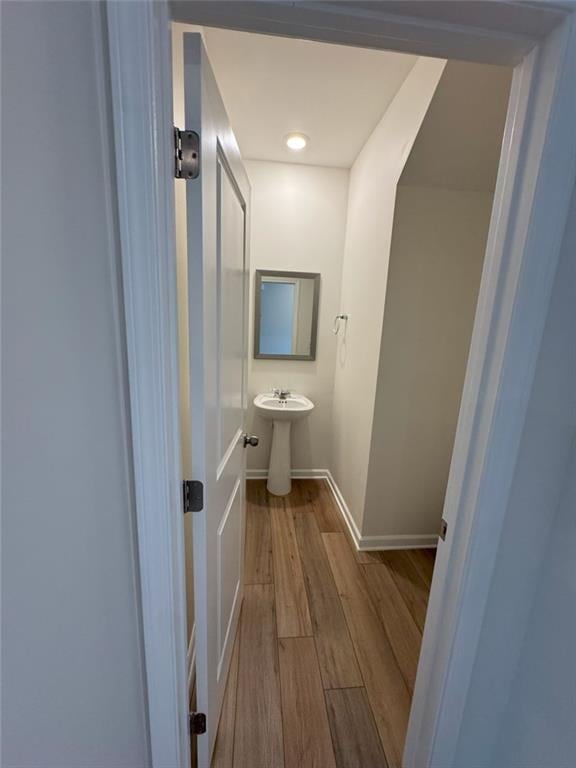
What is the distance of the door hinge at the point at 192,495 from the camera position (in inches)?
32.2

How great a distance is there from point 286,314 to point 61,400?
2.40 metres

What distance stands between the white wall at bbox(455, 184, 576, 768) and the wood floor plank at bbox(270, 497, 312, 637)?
84 cm

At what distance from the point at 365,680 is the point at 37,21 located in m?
2.04

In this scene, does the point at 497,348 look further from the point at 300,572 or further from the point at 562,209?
the point at 300,572

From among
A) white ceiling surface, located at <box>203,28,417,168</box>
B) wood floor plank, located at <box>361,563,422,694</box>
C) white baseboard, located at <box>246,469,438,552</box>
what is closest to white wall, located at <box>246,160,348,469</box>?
white ceiling surface, located at <box>203,28,417,168</box>

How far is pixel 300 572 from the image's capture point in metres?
1.96

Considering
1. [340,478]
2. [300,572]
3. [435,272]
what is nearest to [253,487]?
[340,478]

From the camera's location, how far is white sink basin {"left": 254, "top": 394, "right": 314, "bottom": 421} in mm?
2572

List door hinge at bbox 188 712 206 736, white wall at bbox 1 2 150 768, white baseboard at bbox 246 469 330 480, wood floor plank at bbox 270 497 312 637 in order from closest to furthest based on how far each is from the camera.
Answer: white wall at bbox 1 2 150 768 → door hinge at bbox 188 712 206 736 → wood floor plank at bbox 270 497 312 637 → white baseboard at bbox 246 469 330 480

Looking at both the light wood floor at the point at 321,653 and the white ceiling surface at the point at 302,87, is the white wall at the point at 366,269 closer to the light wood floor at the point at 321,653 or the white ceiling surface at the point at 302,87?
the white ceiling surface at the point at 302,87

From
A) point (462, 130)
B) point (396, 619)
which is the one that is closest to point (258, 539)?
point (396, 619)

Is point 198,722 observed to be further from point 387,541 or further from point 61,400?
point 387,541

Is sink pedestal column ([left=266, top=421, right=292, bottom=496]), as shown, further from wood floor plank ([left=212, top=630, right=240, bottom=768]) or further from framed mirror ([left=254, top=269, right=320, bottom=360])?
wood floor plank ([left=212, top=630, right=240, bottom=768])

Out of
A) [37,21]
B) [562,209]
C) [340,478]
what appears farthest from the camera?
[340,478]
